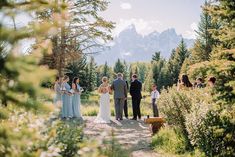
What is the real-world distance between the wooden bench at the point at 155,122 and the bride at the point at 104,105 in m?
5.01

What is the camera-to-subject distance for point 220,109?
8.52 m

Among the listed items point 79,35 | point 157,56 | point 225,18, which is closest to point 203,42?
point 79,35

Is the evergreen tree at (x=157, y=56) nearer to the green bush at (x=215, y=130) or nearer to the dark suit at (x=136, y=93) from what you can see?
the dark suit at (x=136, y=93)

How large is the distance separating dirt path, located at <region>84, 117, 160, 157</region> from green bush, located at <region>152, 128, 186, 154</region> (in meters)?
0.30

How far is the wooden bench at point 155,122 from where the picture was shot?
13.2m

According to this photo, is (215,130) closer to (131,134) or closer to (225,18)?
(225,18)

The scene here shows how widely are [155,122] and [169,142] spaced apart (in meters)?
2.37

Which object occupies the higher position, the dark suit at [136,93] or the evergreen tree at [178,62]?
the evergreen tree at [178,62]

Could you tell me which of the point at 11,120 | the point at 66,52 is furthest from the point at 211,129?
the point at 66,52

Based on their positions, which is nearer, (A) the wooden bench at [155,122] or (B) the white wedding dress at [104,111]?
(A) the wooden bench at [155,122]

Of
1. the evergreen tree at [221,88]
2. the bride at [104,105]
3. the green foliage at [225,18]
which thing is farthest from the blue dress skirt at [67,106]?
the green foliage at [225,18]

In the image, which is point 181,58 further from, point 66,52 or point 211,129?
point 211,129

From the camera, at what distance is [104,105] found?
18.9m

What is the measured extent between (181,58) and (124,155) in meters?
52.7
